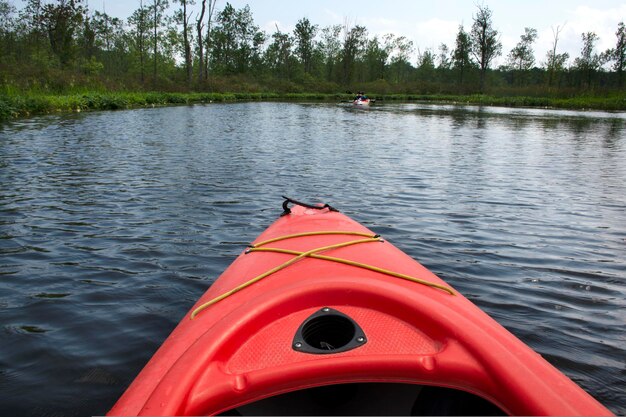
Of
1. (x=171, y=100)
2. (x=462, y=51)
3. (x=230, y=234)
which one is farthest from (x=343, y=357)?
(x=462, y=51)

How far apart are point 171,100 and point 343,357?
32873 mm

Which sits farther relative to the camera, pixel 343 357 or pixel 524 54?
pixel 524 54

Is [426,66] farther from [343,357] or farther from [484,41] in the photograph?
[343,357]

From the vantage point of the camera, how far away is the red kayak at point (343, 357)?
67.7 inches

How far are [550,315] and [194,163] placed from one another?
7814 millimetres

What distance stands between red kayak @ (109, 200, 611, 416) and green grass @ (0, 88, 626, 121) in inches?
692

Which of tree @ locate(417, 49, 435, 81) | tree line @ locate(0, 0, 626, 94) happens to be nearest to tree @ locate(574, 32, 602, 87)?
tree line @ locate(0, 0, 626, 94)

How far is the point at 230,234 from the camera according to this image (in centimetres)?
552

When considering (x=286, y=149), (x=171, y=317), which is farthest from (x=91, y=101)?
(x=171, y=317)

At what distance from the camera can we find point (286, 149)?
12.3 meters

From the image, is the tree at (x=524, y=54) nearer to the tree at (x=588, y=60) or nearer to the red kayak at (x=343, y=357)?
the tree at (x=588, y=60)

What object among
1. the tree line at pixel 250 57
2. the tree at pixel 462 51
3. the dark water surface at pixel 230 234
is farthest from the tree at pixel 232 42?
the dark water surface at pixel 230 234

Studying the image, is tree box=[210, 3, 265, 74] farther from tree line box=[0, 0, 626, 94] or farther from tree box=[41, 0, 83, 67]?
tree box=[41, 0, 83, 67]

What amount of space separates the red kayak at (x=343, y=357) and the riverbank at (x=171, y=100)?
57.9 ft
